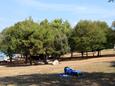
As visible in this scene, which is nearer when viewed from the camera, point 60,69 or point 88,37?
point 60,69

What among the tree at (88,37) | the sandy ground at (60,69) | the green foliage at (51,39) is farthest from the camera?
the tree at (88,37)

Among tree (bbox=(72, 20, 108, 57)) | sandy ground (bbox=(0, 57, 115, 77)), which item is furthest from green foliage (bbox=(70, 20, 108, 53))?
sandy ground (bbox=(0, 57, 115, 77))

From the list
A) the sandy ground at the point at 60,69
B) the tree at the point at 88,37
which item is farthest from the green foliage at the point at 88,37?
the sandy ground at the point at 60,69

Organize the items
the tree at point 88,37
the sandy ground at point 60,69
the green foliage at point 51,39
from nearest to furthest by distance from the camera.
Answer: the sandy ground at point 60,69 < the green foliage at point 51,39 < the tree at point 88,37

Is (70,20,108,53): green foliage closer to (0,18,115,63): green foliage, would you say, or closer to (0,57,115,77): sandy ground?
(0,18,115,63): green foliage

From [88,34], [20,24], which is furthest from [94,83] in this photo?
[88,34]

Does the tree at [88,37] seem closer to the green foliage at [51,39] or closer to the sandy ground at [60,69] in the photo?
the green foliage at [51,39]

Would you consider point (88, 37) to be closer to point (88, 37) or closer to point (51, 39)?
point (88, 37)

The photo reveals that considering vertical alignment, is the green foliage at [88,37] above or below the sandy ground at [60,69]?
above

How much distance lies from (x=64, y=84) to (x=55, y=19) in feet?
311

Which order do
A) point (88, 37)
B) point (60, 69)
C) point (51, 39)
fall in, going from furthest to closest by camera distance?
point (88, 37)
point (51, 39)
point (60, 69)

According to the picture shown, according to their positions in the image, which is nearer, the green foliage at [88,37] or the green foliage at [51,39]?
the green foliage at [51,39]

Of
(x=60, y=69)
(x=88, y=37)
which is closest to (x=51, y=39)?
(x=88, y=37)

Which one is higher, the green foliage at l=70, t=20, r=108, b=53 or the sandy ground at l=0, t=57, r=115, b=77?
the green foliage at l=70, t=20, r=108, b=53
